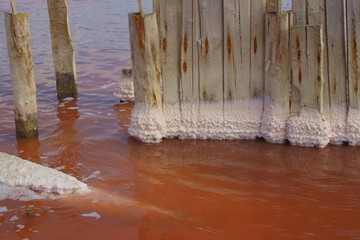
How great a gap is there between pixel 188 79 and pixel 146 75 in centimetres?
53

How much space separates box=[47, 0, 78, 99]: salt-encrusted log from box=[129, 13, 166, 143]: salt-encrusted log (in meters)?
2.37

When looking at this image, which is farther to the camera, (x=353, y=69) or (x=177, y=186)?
(x=353, y=69)

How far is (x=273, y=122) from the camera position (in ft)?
23.6

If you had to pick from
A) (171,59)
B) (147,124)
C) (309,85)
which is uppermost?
(171,59)

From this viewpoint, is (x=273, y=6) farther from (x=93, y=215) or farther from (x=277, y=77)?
(x=93, y=215)

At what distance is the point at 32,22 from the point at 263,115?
43.2ft

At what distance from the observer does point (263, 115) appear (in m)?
7.24

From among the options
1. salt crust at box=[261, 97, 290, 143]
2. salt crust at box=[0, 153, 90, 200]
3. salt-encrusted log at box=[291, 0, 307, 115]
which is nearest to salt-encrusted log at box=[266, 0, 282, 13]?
salt-encrusted log at box=[291, 0, 307, 115]

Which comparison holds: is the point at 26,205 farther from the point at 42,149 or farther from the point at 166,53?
the point at 166,53

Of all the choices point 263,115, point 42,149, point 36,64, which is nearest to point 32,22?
point 36,64

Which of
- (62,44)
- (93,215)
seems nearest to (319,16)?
(93,215)

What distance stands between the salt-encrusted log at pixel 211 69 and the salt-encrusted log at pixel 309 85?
88cm

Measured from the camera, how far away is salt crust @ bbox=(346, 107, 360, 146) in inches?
275

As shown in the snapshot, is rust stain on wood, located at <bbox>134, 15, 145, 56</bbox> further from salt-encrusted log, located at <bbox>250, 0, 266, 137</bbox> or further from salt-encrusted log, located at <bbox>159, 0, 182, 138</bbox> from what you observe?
salt-encrusted log, located at <bbox>250, 0, 266, 137</bbox>
